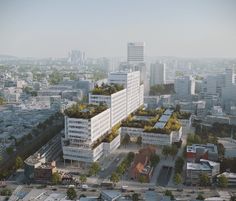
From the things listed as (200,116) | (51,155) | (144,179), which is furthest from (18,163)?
(200,116)

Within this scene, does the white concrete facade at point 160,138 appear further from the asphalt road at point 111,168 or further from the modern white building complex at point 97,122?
the asphalt road at point 111,168

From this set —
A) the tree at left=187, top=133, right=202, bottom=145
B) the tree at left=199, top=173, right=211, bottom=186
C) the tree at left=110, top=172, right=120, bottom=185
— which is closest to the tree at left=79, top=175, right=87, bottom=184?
the tree at left=110, top=172, right=120, bottom=185

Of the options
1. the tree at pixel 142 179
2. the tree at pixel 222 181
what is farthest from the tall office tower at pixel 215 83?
the tree at pixel 142 179

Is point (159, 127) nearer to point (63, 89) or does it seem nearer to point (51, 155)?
point (51, 155)

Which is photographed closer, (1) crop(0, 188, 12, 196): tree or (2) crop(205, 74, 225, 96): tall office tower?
(1) crop(0, 188, 12, 196): tree

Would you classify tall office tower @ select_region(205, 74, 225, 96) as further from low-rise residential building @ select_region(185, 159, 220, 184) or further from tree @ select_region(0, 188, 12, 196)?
tree @ select_region(0, 188, 12, 196)
